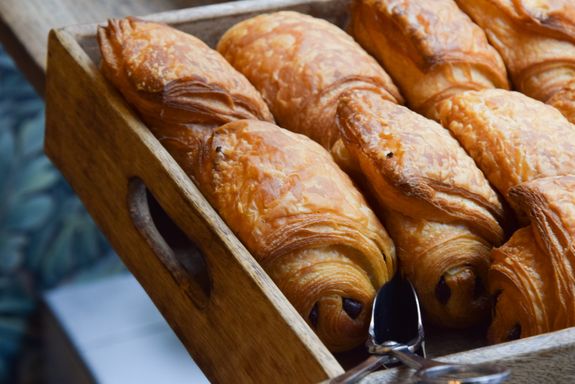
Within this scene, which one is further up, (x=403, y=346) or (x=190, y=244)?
(x=403, y=346)

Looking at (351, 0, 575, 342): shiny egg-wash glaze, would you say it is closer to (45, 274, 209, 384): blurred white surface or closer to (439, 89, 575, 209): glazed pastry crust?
(439, 89, 575, 209): glazed pastry crust

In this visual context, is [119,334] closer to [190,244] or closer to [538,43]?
[190,244]

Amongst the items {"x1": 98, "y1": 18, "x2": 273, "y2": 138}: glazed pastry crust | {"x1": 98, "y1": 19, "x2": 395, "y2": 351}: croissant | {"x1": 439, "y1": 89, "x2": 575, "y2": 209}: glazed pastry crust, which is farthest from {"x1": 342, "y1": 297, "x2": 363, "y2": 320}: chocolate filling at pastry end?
{"x1": 98, "y1": 18, "x2": 273, "y2": 138}: glazed pastry crust

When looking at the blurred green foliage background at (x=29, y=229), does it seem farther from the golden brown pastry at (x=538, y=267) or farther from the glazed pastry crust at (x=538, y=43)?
the golden brown pastry at (x=538, y=267)

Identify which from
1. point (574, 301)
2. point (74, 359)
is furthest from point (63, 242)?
point (574, 301)

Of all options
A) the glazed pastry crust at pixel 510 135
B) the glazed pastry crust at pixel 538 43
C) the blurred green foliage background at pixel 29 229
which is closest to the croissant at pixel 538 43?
the glazed pastry crust at pixel 538 43

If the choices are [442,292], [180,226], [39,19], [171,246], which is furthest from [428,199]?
[39,19]

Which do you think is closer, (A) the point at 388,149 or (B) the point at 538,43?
(A) the point at 388,149
